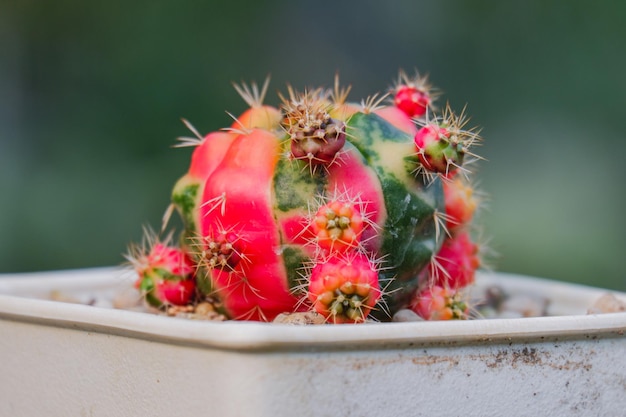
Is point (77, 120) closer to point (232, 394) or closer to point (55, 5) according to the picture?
point (55, 5)

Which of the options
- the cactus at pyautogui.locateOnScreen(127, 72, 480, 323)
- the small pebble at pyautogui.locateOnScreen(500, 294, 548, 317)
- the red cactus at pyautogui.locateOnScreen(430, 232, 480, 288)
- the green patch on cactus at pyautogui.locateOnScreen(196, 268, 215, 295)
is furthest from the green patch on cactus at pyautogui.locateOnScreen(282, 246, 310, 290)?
the small pebble at pyautogui.locateOnScreen(500, 294, 548, 317)

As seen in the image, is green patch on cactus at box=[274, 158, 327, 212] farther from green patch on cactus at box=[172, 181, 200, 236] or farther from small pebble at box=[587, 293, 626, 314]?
small pebble at box=[587, 293, 626, 314]

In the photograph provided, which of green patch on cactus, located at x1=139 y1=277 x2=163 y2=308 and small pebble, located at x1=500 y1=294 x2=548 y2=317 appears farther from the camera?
small pebble, located at x1=500 y1=294 x2=548 y2=317

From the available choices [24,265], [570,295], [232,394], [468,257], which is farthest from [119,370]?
[24,265]

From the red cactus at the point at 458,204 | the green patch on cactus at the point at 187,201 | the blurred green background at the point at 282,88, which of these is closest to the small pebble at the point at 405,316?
the red cactus at the point at 458,204

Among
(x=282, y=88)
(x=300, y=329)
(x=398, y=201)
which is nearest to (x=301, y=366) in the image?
(x=300, y=329)
